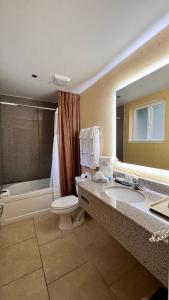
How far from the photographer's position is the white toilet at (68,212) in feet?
6.14

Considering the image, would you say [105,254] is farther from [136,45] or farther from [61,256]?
[136,45]

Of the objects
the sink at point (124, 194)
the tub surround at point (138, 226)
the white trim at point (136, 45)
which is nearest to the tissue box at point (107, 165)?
the sink at point (124, 194)

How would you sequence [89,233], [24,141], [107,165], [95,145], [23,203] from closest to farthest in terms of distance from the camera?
[107,165] < [89,233] < [95,145] < [23,203] < [24,141]

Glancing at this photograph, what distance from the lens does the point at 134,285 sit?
1.21m

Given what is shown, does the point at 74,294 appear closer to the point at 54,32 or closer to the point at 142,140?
the point at 142,140

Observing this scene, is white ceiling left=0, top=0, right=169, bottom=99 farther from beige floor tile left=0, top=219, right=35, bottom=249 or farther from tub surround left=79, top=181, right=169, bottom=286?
beige floor tile left=0, top=219, right=35, bottom=249

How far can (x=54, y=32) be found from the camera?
1.23m

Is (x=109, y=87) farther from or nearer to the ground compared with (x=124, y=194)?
farther from the ground

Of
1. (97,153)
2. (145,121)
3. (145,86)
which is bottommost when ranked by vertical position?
(97,153)

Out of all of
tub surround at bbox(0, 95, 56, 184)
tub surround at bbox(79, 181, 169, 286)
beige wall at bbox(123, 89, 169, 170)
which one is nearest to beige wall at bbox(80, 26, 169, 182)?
beige wall at bbox(123, 89, 169, 170)

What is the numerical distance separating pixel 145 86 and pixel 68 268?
2.02 meters

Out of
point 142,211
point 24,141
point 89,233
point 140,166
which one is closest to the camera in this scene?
point 142,211

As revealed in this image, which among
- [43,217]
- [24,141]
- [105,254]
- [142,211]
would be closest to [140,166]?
[142,211]

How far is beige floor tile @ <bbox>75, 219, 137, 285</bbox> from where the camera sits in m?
1.34
